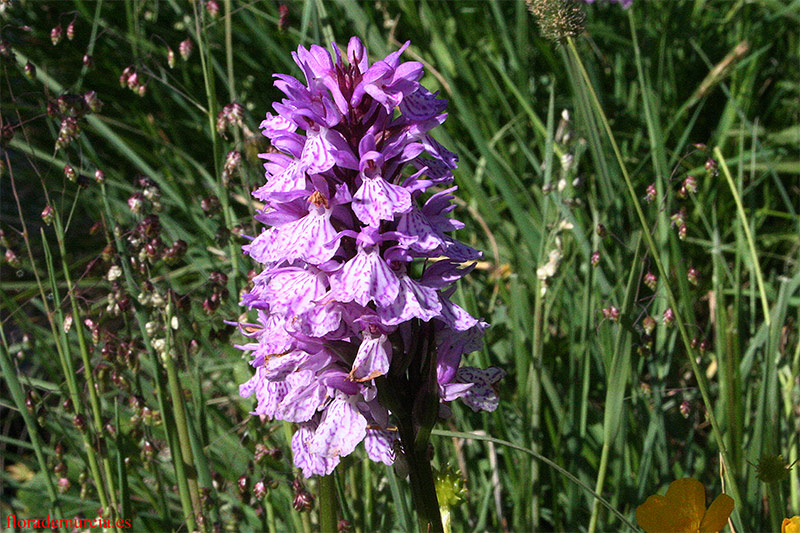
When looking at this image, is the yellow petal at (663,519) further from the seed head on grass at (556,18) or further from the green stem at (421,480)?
the seed head on grass at (556,18)

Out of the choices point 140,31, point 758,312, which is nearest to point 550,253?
point 758,312

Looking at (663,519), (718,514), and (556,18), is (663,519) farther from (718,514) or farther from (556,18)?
(556,18)

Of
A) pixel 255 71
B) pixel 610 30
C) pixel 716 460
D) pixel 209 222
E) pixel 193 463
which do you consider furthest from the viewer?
pixel 255 71

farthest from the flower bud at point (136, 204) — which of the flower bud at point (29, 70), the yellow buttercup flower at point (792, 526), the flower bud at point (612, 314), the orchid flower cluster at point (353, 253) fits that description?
the yellow buttercup flower at point (792, 526)

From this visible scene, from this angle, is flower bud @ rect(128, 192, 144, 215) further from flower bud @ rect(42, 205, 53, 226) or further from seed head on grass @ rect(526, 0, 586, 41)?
seed head on grass @ rect(526, 0, 586, 41)

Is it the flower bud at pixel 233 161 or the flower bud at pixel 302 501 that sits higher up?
the flower bud at pixel 233 161

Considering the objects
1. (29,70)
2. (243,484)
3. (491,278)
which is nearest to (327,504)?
(243,484)

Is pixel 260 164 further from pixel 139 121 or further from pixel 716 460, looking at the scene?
pixel 716 460
